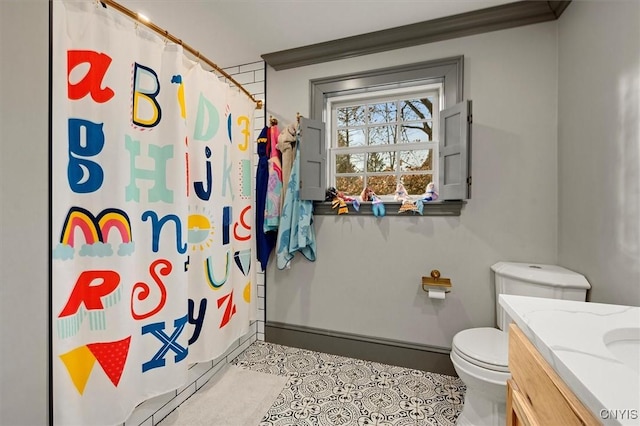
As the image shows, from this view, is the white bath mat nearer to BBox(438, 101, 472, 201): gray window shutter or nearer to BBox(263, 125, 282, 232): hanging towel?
BBox(263, 125, 282, 232): hanging towel

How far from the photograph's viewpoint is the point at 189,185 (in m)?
1.59

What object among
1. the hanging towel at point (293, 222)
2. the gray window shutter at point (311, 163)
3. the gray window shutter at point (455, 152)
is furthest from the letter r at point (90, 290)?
the gray window shutter at point (455, 152)

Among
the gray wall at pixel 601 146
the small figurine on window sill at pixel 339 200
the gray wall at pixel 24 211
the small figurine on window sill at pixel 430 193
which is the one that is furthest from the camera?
the small figurine on window sill at pixel 339 200

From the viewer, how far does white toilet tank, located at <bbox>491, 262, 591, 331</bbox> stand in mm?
1390

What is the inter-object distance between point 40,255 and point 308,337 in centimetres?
177

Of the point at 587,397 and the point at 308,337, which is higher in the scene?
the point at 587,397

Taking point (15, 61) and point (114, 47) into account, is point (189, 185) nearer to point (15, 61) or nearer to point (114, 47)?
point (114, 47)

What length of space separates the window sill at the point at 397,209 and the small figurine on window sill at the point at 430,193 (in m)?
0.05

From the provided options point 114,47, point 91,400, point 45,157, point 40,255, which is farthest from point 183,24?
point 91,400

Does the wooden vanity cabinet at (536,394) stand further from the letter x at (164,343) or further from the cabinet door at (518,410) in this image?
the letter x at (164,343)

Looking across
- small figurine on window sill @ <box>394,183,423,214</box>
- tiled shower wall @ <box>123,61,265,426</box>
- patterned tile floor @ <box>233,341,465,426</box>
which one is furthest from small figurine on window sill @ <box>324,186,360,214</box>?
patterned tile floor @ <box>233,341,465,426</box>

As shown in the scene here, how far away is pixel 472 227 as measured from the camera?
181 cm

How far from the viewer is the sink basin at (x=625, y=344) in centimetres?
69

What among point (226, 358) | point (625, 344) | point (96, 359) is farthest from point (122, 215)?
point (625, 344)
